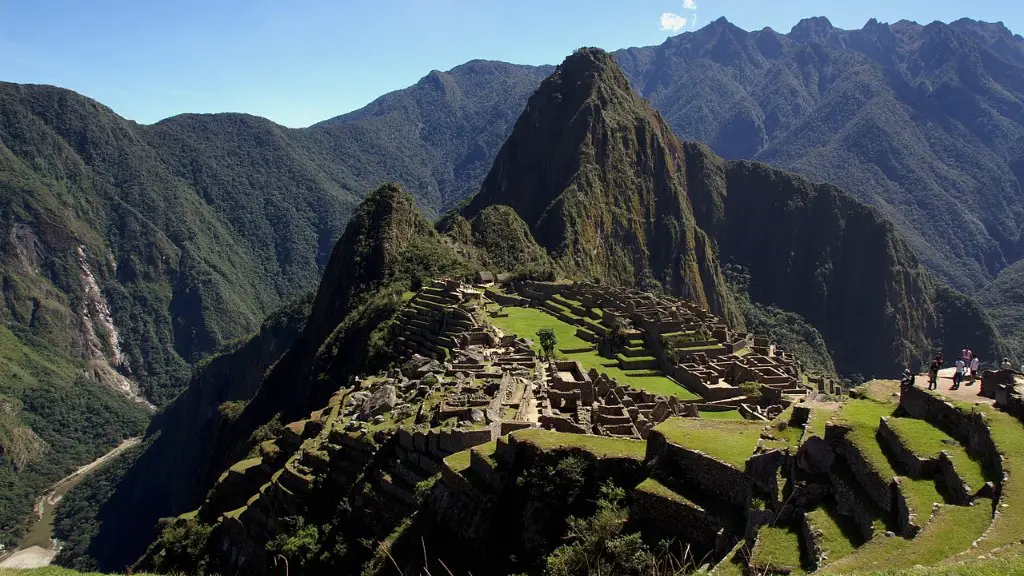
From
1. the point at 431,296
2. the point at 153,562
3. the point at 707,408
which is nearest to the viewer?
the point at 153,562

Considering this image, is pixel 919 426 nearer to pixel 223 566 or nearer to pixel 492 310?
pixel 223 566

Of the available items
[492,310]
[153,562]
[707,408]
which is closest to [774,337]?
[492,310]

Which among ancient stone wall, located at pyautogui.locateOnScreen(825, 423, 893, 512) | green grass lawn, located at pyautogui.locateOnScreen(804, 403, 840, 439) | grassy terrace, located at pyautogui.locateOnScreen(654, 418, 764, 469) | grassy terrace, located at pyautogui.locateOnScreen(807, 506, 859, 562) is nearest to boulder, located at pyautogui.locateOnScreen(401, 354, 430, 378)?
grassy terrace, located at pyautogui.locateOnScreen(654, 418, 764, 469)

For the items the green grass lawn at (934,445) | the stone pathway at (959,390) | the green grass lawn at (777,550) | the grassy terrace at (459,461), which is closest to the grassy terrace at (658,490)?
the green grass lawn at (777,550)

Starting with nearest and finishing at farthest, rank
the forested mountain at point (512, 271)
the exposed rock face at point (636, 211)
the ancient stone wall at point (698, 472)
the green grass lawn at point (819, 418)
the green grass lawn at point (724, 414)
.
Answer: the ancient stone wall at point (698, 472), the green grass lawn at point (819, 418), the green grass lawn at point (724, 414), the forested mountain at point (512, 271), the exposed rock face at point (636, 211)

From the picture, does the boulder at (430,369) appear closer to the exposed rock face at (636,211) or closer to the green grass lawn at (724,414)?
the green grass lawn at (724,414)
